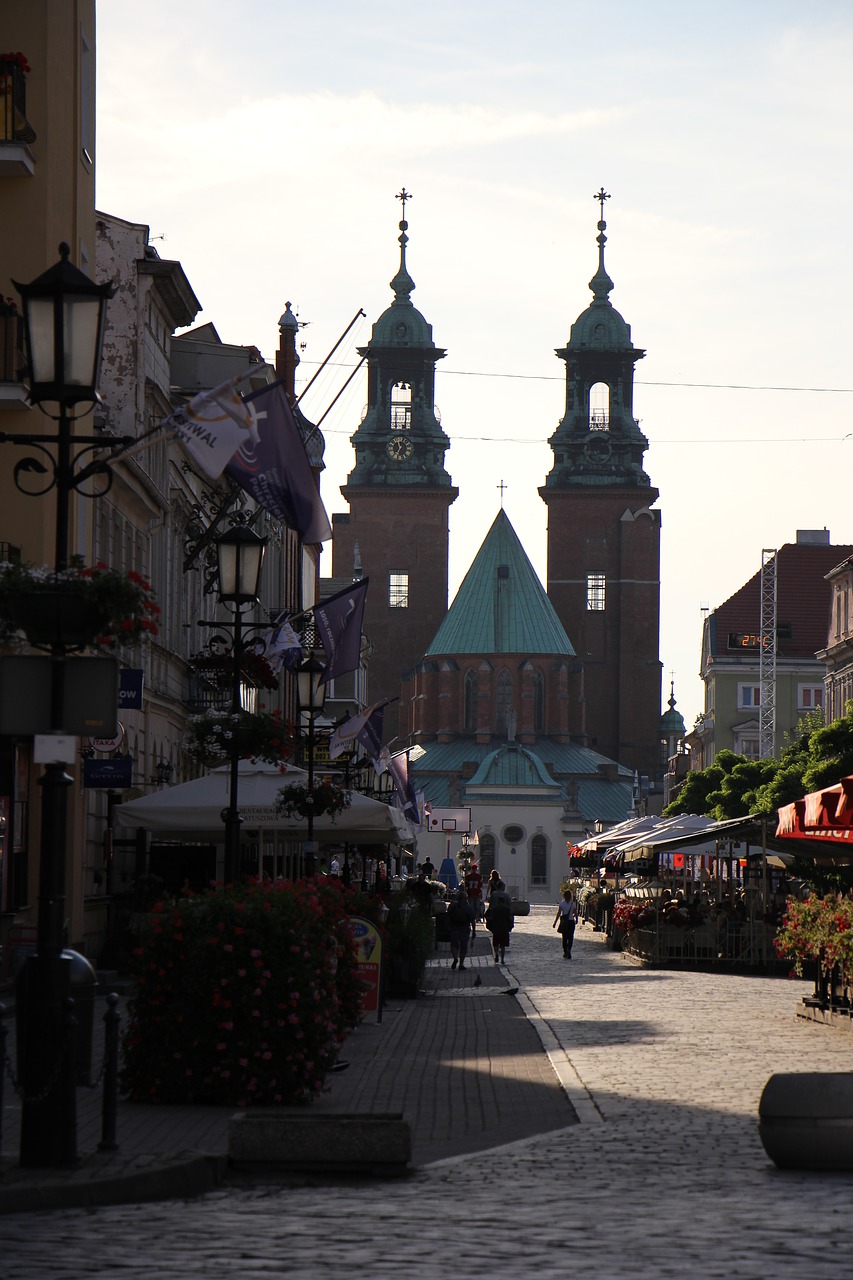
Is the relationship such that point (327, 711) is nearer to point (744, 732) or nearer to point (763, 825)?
point (744, 732)

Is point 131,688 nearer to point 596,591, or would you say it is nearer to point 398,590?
point 596,591

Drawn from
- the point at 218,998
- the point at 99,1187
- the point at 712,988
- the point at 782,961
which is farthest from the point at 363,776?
the point at 99,1187

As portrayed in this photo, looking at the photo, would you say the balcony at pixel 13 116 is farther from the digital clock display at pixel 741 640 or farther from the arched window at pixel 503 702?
the arched window at pixel 503 702

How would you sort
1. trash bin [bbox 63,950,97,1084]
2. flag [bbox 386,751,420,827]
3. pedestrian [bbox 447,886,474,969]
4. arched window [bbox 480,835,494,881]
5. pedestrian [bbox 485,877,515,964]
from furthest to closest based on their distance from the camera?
arched window [bbox 480,835,494,881] < flag [bbox 386,751,420,827] < pedestrian [bbox 485,877,515,964] < pedestrian [bbox 447,886,474,969] < trash bin [bbox 63,950,97,1084]

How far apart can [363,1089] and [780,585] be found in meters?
82.5

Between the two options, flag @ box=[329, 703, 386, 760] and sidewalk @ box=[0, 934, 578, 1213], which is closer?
sidewalk @ box=[0, 934, 578, 1213]

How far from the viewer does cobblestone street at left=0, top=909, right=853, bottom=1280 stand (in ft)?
25.8

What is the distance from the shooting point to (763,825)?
30.9 m

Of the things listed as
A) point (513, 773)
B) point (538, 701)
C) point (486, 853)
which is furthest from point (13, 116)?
point (538, 701)

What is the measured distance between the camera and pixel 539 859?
112 meters

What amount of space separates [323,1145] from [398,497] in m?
106

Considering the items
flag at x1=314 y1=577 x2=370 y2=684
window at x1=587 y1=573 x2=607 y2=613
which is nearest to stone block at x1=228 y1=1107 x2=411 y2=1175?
flag at x1=314 y1=577 x2=370 y2=684

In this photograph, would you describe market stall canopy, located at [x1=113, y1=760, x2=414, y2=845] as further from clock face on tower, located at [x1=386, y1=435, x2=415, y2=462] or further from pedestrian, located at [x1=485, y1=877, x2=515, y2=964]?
clock face on tower, located at [x1=386, y1=435, x2=415, y2=462]

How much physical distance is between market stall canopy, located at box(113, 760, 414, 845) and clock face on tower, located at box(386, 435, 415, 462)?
90.8 metres
